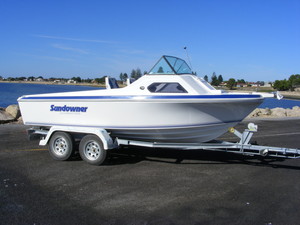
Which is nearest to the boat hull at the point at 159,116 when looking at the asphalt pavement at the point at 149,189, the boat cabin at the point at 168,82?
the boat cabin at the point at 168,82

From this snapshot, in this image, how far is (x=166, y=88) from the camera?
265 inches

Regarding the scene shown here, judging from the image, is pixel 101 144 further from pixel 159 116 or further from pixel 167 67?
pixel 167 67

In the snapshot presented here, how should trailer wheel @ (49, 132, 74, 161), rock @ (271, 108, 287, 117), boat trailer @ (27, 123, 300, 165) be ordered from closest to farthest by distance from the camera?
1. boat trailer @ (27, 123, 300, 165)
2. trailer wheel @ (49, 132, 74, 161)
3. rock @ (271, 108, 287, 117)

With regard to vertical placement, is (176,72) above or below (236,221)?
above

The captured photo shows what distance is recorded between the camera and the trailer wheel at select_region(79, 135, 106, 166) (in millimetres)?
6758

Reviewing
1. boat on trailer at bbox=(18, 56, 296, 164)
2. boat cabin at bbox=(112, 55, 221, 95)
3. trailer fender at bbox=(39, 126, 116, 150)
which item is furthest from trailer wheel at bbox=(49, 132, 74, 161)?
boat cabin at bbox=(112, 55, 221, 95)

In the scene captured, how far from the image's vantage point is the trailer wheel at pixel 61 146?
23.5 feet

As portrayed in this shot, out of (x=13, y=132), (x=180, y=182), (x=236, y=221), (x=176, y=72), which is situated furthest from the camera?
(x=13, y=132)

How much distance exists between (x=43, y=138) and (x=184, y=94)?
393 cm

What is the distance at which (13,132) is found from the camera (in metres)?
11.5

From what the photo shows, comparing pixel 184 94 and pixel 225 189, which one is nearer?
pixel 225 189

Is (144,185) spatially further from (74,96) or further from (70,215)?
(74,96)

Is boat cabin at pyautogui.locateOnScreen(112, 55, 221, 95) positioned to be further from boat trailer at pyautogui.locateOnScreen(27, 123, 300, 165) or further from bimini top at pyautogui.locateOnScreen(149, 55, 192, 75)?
boat trailer at pyautogui.locateOnScreen(27, 123, 300, 165)

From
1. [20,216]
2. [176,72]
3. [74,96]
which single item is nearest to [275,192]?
[176,72]
